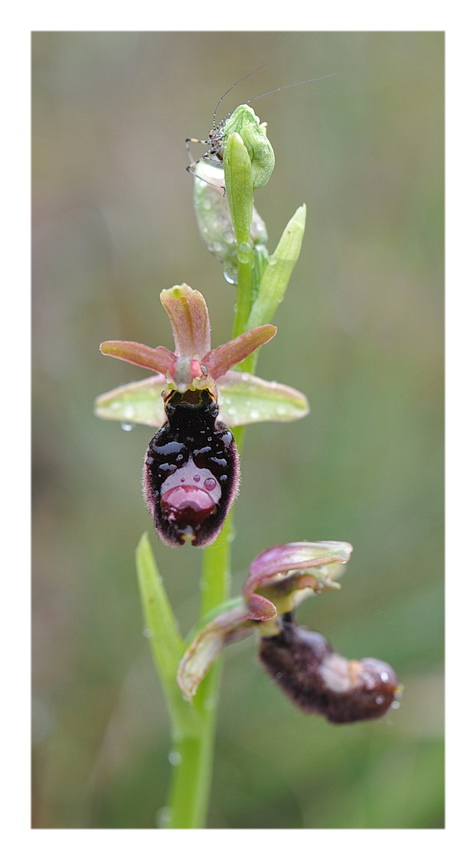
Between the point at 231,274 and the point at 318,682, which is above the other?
the point at 231,274

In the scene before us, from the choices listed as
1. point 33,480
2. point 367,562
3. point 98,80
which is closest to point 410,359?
point 367,562

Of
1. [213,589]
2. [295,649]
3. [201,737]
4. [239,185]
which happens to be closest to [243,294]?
[239,185]

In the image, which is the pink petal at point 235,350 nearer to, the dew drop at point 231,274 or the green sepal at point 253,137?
the dew drop at point 231,274

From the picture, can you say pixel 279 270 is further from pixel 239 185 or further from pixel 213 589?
pixel 213 589

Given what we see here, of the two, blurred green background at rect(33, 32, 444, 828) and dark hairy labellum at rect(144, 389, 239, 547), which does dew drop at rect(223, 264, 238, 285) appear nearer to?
dark hairy labellum at rect(144, 389, 239, 547)

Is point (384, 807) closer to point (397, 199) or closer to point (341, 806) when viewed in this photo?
point (341, 806)

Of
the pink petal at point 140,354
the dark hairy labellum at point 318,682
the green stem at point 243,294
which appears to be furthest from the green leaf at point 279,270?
the dark hairy labellum at point 318,682
